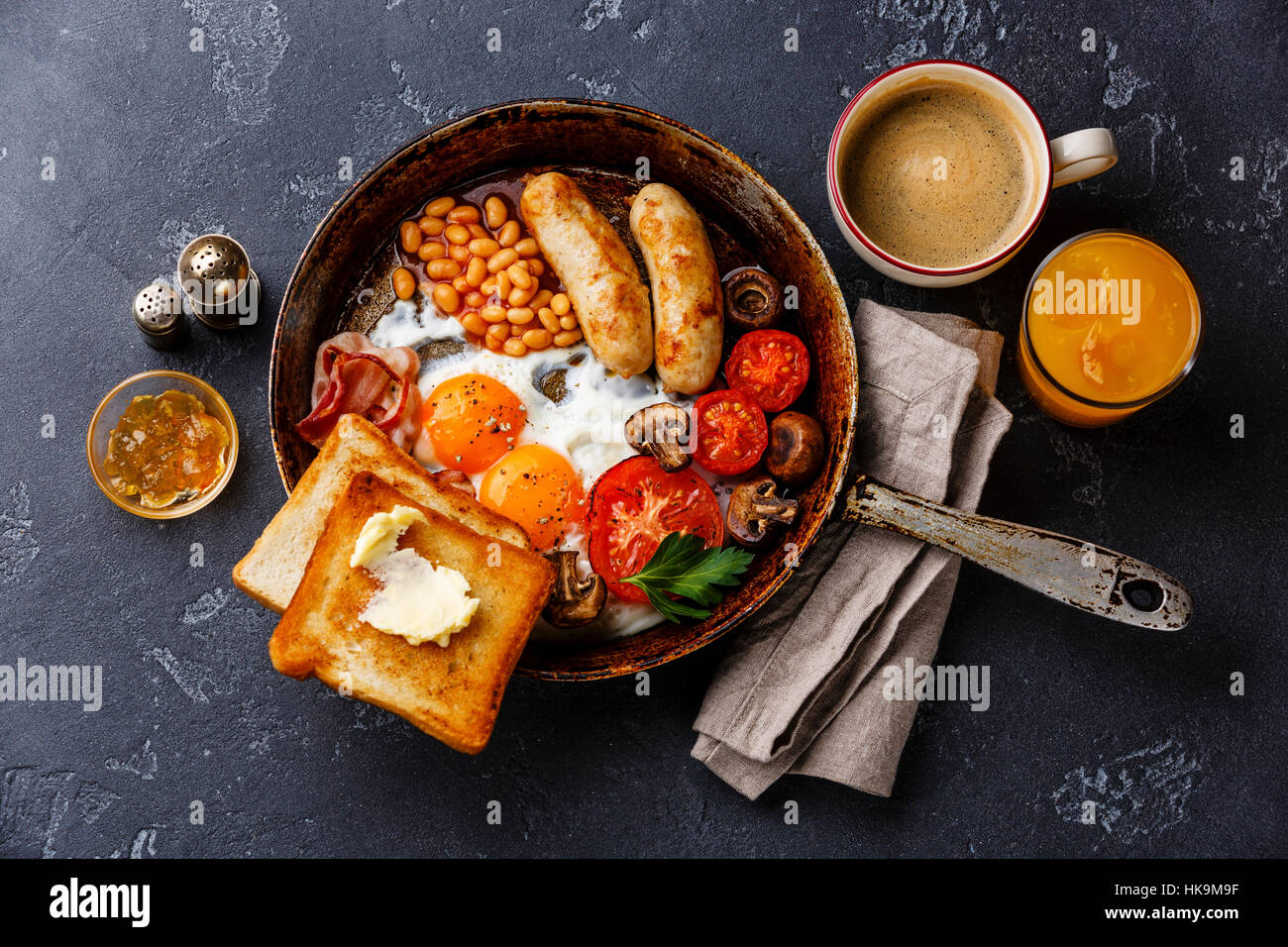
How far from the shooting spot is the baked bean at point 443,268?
105 inches

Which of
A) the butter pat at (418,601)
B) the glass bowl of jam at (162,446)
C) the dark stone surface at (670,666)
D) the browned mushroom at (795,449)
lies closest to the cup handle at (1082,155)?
the dark stone surface at (670,666)

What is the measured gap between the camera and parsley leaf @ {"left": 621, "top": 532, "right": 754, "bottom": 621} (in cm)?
240

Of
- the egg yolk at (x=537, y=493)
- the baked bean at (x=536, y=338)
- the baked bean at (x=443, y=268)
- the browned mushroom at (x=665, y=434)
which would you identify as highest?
the baked bean at (x=443, y=268)

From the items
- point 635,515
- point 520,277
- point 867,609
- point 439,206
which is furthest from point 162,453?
point 867,609

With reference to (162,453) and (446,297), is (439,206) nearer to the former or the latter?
(446,297)

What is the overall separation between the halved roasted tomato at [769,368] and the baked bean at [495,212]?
2.69ft

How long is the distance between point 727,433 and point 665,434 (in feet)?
0.61

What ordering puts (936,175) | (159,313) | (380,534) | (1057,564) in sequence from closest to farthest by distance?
(380,534)
(1057,564)
(936,175)
(159,313)

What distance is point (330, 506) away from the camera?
96.8 inches

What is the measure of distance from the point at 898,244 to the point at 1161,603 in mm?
1223

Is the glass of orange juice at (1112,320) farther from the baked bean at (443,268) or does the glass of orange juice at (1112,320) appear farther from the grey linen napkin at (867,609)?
the baked bean at (443,268)

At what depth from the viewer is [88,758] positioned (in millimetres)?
2783
